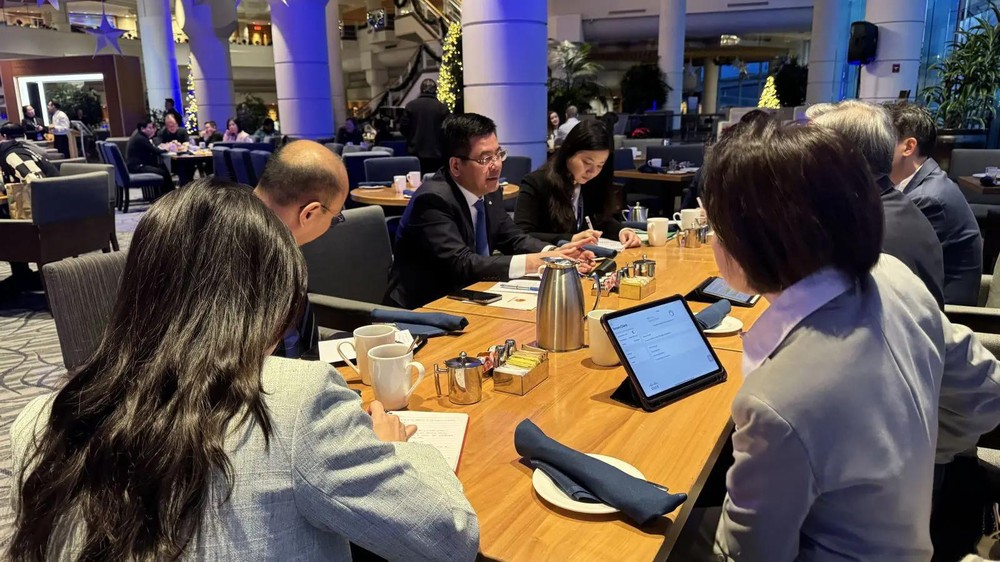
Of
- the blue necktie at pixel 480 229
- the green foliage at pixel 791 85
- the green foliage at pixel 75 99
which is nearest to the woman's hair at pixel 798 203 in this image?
the blue necktie at pixel 480 229

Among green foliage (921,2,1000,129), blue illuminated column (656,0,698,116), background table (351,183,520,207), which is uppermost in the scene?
blue illuminated column (656,0,698,116)

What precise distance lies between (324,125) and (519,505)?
9334 mm

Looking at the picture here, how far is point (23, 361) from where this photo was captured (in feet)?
12.7

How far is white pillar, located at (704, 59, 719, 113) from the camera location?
23984 millimetres

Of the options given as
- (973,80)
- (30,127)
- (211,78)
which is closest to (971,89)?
(973,80)

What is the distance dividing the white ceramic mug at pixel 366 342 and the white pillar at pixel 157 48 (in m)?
17.8

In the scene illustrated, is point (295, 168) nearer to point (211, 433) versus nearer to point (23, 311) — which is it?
point (211, 433)

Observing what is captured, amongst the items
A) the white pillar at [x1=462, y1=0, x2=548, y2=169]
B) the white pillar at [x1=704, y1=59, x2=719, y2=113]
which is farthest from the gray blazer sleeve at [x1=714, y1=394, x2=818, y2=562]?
the white pillar at [x1=704, y1=59, x2=719, y2=113]

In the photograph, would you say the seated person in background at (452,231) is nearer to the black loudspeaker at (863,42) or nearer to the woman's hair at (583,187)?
the woman's hair at (583,187)

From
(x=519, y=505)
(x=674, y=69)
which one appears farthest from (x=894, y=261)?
(x=674, y=69)

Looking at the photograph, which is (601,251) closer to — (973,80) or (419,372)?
(419,372)

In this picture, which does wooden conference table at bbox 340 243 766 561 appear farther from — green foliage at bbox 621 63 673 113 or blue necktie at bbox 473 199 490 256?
green foliage at bbox 621 63 673 113

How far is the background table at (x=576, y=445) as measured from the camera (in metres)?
0.99

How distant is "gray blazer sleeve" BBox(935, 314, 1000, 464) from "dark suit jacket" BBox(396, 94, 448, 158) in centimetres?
616
